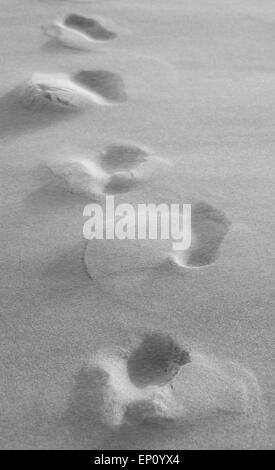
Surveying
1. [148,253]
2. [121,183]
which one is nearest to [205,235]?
[148,253]

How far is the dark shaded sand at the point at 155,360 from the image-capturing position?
1065 millimetres

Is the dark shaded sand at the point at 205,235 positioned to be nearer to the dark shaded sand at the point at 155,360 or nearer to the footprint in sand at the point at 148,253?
the footprint in sand at the point at 148,253

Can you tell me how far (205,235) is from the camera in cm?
136

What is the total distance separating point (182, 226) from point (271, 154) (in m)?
0.38

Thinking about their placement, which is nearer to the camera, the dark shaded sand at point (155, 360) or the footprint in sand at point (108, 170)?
the dark shaded sand at point (155, 360)

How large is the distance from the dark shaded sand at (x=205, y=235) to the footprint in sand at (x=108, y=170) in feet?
0.60

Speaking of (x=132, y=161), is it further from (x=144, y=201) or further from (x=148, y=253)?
(x=148, y=253)

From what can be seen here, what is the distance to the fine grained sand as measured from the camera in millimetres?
1029

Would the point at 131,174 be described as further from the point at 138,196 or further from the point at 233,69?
the point at 233,69

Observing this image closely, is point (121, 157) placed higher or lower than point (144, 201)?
higher

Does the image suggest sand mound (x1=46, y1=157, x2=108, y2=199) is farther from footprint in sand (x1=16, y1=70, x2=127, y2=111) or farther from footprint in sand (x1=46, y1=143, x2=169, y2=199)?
footprint in sand (x1=16, y1=70, x2=127, y2=111)

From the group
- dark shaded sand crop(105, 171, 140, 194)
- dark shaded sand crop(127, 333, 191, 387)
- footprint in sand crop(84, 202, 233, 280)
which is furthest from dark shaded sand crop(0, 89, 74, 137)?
dark shaded sand crop(127, 333, 191, 387)

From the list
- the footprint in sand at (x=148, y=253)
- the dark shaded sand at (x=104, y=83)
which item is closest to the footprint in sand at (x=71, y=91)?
the dark shaded sand at (x=104, y=83)

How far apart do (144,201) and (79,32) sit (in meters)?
1.08
